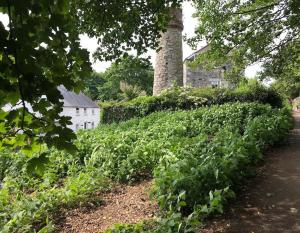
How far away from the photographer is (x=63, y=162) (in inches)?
301

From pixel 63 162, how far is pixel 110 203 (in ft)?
8.12

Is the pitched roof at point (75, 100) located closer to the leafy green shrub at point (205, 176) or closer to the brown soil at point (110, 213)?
the brown soil at point (110, 213)

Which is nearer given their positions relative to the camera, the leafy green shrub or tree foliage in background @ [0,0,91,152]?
tree foliage in background @ [0,0,91,152]

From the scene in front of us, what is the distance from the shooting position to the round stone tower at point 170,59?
1709 centimetres

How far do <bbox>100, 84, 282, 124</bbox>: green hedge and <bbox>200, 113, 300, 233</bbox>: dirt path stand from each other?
751 cm

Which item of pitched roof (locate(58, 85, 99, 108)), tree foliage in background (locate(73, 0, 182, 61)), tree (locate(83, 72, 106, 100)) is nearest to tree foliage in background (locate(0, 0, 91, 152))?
tree foliage in background (locate(73, 0, 182, 61))

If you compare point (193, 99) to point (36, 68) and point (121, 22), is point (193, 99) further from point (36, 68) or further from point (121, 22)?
point (36, 68)

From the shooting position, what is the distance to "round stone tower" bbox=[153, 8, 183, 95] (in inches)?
673

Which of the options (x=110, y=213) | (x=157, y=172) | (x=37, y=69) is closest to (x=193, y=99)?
(x=157, y=172)

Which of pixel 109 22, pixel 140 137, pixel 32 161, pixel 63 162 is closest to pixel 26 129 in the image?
pixel 32 161

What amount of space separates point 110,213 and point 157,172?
89cm

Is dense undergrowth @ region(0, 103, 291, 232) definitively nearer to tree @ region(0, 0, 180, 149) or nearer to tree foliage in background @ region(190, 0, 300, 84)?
tree @ region(0, 0, 180, 149)

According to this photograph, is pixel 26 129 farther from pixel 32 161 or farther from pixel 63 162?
pixel 63 162

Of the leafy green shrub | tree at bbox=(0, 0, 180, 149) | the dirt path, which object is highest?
tree at bbox=(0, 0, 180, 149)
